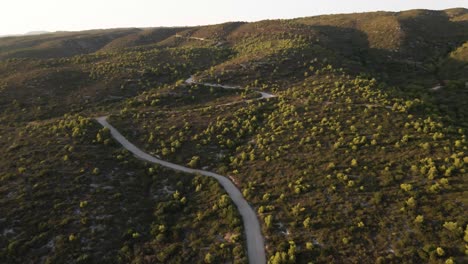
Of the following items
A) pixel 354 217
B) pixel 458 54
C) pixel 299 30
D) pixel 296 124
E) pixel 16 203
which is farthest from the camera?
pixel 299 30

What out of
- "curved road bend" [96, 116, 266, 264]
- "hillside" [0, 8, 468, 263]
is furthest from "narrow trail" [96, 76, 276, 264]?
"hillside" [0, 8, 468, 263]

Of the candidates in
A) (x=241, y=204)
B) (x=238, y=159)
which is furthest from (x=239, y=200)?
(x=238, y=159)

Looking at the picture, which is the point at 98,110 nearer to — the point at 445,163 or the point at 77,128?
the point at 77,128

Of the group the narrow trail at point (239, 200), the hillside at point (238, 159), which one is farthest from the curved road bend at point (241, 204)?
the hillside at point (238, 159)

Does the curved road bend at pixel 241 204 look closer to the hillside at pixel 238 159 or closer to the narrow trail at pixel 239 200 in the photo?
Answer: the narrow trail at pixel 239 200

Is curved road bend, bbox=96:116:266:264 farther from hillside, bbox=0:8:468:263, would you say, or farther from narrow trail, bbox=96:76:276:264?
hillside, bbox=0:8:468:263

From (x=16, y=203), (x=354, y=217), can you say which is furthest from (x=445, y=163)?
(x=16, y=203)

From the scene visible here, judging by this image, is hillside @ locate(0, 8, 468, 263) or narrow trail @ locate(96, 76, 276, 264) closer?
narrow trail @ locate(96, 76, 276, 264)
